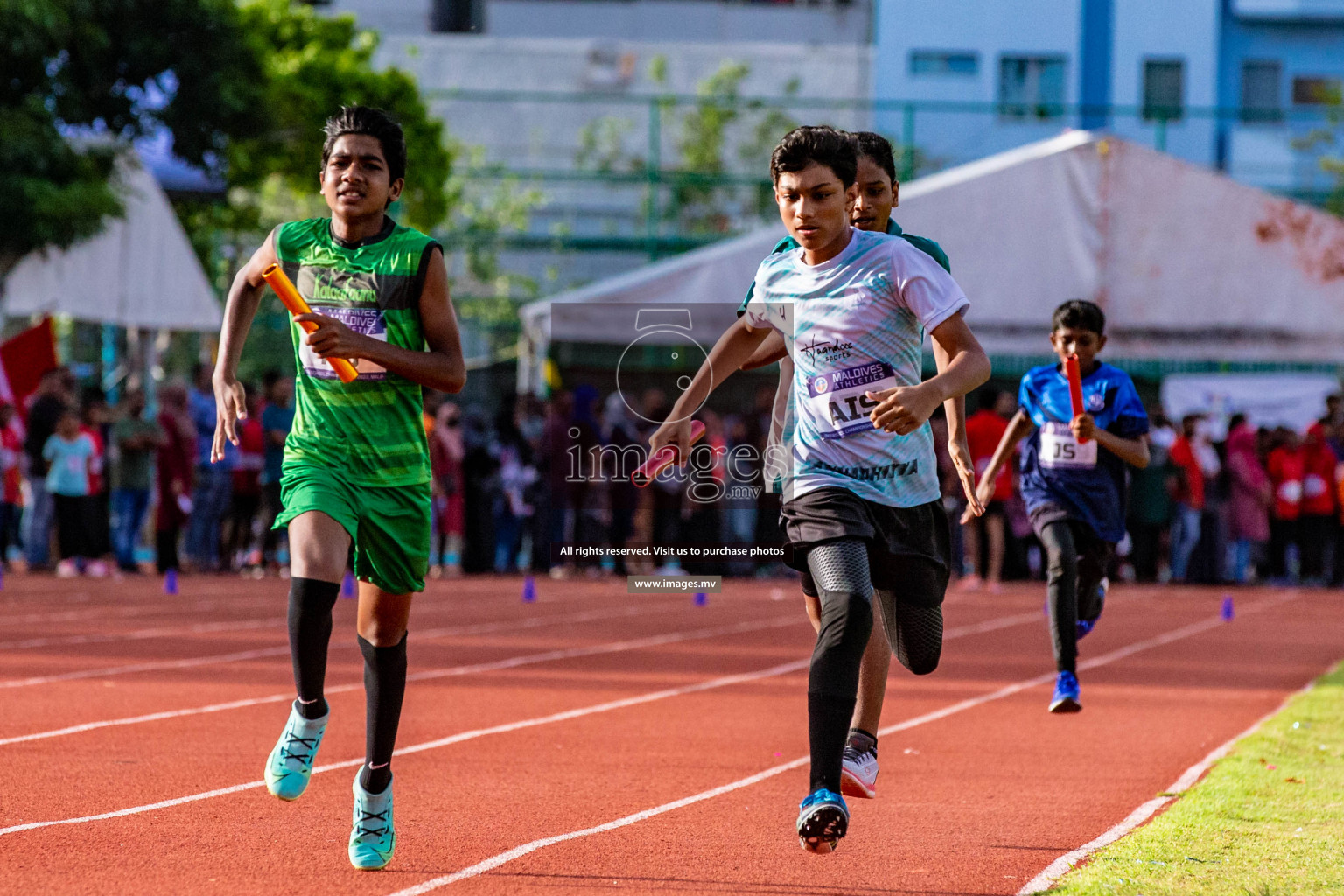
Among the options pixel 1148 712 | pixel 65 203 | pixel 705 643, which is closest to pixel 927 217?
pixel 705 643

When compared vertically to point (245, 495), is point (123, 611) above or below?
below

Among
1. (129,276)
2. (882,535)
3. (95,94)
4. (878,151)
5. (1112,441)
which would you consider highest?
(95,94)

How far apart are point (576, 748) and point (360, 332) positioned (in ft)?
10.8

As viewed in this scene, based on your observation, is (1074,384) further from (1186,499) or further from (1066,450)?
(1186,499)

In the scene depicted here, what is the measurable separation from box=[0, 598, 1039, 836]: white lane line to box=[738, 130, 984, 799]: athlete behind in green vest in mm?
1724

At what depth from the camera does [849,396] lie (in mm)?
→ 5137

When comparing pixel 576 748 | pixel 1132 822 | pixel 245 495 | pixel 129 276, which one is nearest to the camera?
pixel 1132 822

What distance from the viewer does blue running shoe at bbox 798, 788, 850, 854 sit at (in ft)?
15.2

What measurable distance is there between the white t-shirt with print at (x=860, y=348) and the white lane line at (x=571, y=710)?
2.47 meters

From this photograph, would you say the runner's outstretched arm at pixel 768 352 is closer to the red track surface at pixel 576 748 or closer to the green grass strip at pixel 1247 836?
the red track surface at pixel 576 748

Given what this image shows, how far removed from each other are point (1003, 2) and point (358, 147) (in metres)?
44.0

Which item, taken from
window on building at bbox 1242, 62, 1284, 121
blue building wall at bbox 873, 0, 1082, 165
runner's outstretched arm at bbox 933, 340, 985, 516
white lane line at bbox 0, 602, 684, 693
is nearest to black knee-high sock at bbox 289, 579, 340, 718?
runner's outstretched arm at bbox 933, 340, 985, 516

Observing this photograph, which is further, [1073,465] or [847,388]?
[1073,465]

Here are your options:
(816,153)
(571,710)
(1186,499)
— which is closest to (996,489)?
(1186,499)
